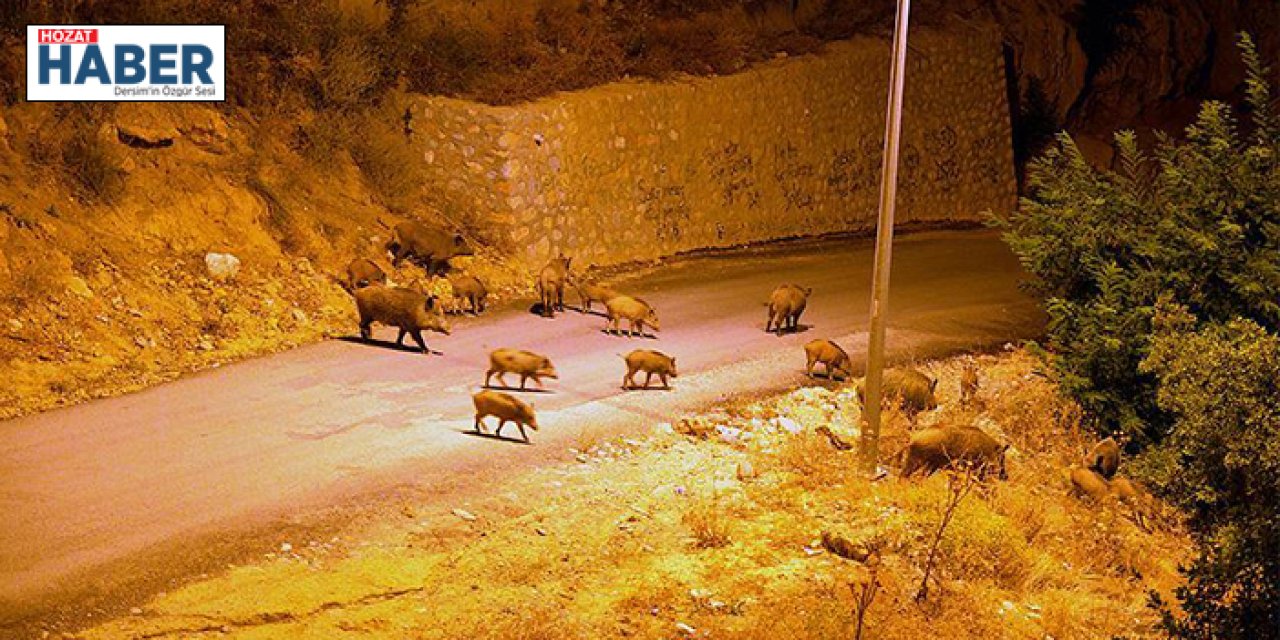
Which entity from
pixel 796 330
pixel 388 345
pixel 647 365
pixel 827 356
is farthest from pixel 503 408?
pixel 796 330

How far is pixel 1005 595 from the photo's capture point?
42.4 feet

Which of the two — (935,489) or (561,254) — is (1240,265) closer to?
(935,489)

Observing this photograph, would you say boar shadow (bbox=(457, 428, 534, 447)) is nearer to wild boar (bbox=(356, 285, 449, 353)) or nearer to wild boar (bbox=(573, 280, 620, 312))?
wild boar (bbox=(356, 285, 449, 353))

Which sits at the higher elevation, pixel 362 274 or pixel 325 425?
pixel 362 274

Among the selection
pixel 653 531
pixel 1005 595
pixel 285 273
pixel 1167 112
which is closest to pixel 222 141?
pixel 285 273

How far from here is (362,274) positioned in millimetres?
20250

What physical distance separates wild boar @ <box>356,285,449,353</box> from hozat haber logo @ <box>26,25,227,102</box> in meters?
5.89

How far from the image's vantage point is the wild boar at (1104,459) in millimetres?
17094

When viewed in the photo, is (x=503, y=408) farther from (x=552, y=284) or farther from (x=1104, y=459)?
(x=1104, y=459)

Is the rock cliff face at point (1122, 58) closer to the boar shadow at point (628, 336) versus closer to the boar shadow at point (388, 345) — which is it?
the boar shadow at point (628, 336)

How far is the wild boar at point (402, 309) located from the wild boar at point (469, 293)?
6.03ft

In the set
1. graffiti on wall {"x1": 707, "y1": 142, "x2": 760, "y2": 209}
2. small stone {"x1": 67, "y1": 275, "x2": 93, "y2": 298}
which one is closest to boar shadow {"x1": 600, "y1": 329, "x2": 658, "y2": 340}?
graffiti on wall {"x1": 707, "y1": 142, "x2": 760, "y2": 209}

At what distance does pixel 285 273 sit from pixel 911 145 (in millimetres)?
16070

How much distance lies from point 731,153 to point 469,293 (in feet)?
26.1
